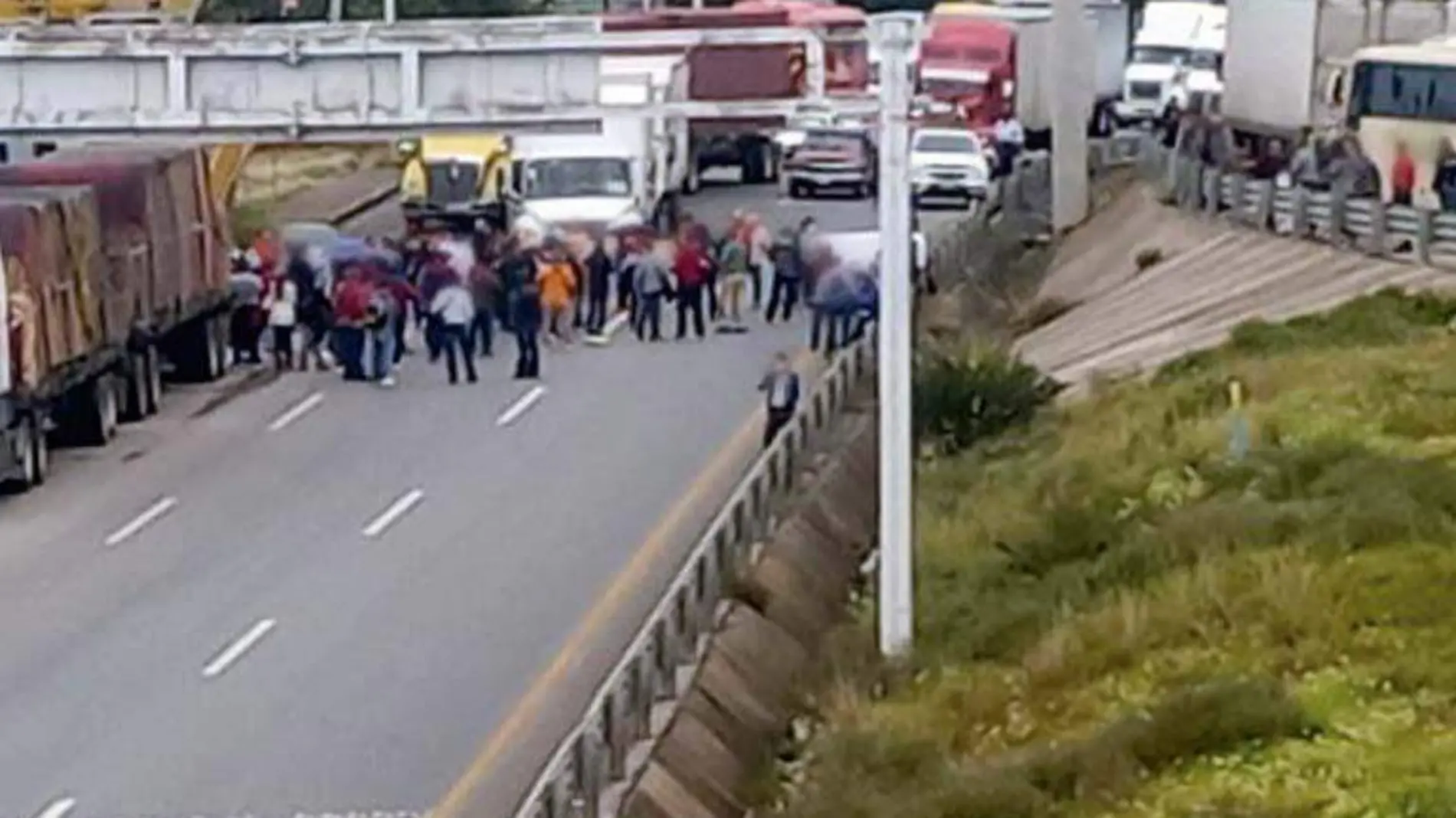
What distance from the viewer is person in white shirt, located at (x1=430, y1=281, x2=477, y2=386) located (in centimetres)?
4250

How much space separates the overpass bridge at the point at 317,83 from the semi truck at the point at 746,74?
29.8 ft

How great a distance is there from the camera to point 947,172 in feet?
203

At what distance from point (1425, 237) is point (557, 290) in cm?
956

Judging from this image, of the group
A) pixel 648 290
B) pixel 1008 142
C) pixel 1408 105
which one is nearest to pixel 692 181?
pixel 1008 142

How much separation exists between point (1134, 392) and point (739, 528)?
31.5 ft

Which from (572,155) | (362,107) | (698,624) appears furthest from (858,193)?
(698,624)

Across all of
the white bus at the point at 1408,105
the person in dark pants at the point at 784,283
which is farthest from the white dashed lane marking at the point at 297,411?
the white bus at the point at 1408,105

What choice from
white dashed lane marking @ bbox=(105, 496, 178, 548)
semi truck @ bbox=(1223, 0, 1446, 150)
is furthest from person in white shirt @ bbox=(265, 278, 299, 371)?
semi truck @ bbox=(1223, 0, 1446, 150)

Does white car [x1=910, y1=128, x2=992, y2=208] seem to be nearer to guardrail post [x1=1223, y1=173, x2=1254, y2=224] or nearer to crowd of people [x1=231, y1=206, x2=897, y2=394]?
guardrail post [x1=1223, y1=173, x2=1254, y2=224]

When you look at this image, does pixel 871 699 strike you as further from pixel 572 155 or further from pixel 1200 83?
pixel 1200 83

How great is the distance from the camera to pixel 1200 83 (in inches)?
3123

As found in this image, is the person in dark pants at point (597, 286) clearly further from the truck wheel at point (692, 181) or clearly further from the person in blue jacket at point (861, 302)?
the truck wheel at point (692, 181)

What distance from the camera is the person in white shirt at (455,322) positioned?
139ft

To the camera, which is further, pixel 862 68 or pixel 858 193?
pixel 858 193
